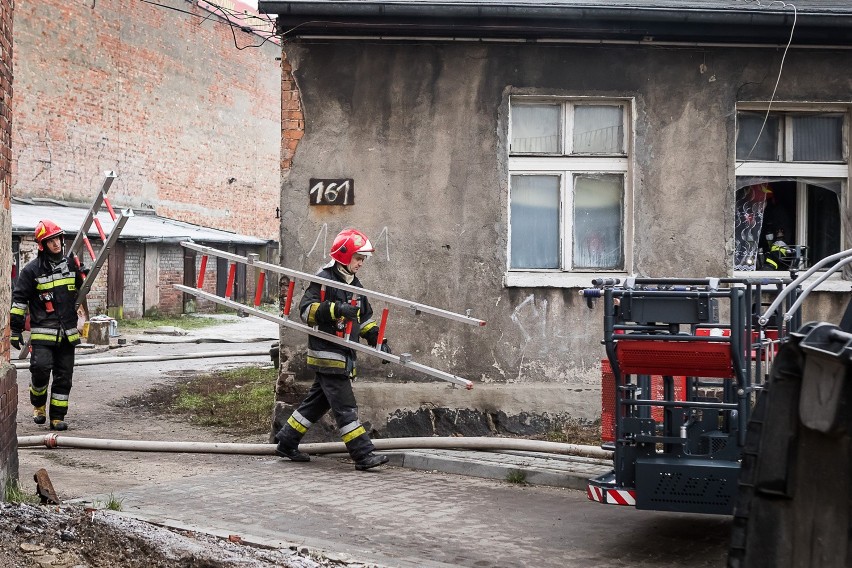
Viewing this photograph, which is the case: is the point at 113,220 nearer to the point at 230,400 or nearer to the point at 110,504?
the point at 110,504

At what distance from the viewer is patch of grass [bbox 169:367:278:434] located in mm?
11273

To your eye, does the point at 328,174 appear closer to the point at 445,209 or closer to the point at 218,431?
the point at 445,209

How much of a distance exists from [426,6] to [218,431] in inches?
186

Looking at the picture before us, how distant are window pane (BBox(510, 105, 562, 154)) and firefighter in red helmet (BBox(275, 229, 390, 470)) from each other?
2.04 metres

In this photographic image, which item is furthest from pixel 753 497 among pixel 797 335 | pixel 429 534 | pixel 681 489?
pixel 429 534

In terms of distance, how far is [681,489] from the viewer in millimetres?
5898

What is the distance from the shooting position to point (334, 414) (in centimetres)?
863

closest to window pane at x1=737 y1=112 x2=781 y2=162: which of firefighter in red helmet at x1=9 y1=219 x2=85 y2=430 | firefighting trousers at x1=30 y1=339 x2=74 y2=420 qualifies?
firefighter in red helmet at x1=9 y1=219 x2=85 y2=430

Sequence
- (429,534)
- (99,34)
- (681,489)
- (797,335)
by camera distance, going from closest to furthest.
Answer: (797,335)
(681,489)
(429,534)
(99,34)

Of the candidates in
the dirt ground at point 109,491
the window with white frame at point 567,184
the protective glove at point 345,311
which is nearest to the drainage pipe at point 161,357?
the dirt ground at point 109,491

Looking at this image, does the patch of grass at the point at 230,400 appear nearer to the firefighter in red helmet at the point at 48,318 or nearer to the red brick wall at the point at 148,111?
the firefighter in red helmet at the point at 48,318

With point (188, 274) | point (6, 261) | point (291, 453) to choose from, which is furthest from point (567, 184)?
point (188, 274)

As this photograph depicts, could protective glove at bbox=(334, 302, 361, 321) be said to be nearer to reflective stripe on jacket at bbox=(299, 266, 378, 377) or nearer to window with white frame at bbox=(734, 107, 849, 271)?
reflective stripe on jacket at bbox=(299, 266, 378, 377)

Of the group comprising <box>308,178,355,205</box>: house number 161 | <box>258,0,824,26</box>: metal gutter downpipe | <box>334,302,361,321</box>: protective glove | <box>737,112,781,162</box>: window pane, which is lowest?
<box>334,302,361,321</box>: protective glove
